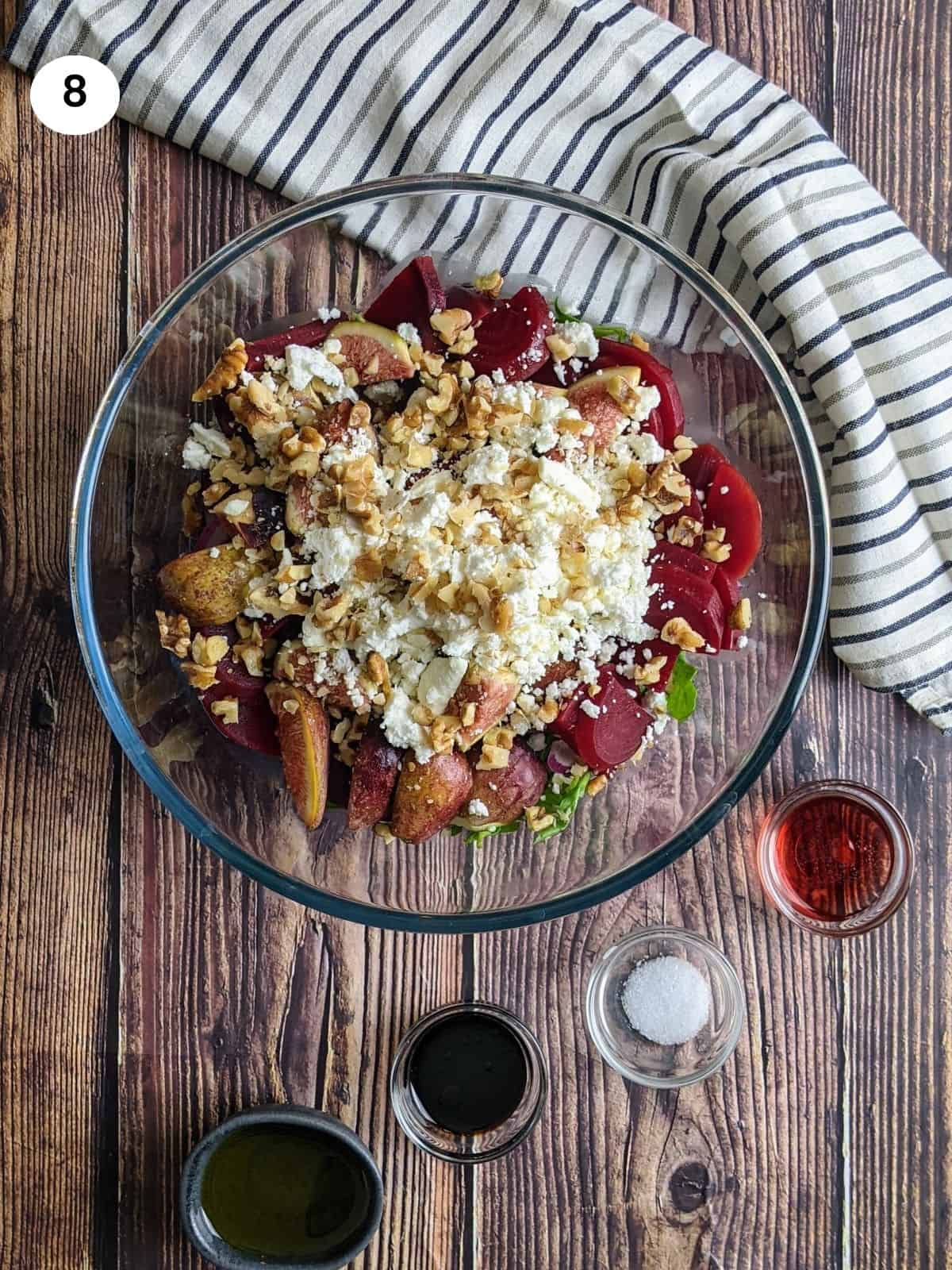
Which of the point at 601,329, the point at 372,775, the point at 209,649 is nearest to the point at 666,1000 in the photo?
the point at 372,775

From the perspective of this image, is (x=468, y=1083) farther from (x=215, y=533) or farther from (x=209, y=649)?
(x=215, y=533)

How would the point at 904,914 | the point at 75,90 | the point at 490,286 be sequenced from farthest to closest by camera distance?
the point at 904,914 → the point at 75,90 → the point at 490,286

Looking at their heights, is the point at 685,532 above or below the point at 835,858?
above

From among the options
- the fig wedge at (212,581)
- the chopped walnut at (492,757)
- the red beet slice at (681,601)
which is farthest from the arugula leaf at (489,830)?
the fig wedge at (212,581)

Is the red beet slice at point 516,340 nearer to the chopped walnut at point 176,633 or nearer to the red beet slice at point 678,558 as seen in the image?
the red beet slice at point 678,558

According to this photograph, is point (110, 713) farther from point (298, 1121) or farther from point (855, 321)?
point (855, 321)

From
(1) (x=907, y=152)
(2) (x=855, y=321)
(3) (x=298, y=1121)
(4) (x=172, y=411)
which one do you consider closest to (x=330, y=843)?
(3) (x=298, y=1121)

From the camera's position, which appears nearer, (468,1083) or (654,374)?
(654,374)

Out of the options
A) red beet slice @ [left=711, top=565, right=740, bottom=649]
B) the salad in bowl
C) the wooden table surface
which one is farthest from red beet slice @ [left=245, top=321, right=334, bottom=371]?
→ red beet slice @ [left=711, top=565, right=740, bottom=649]
